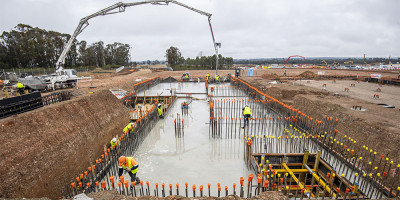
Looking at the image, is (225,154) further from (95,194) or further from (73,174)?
(73,174)

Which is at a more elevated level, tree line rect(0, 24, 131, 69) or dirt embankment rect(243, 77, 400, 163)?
tree line rect(0, 24, 131, 69)

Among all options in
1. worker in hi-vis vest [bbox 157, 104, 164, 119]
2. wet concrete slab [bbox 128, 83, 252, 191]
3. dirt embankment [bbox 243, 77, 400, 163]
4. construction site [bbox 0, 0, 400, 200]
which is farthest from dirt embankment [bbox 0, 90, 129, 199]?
dirt embankment [bbox 243, 77, 400, 163]

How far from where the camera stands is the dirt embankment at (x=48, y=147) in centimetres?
480

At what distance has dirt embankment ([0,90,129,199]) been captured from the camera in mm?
4805

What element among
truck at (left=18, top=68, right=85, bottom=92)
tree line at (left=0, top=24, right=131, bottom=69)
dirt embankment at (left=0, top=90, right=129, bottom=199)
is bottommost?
dirt embankment at (left=0, top=90, right=129, bottom=199)

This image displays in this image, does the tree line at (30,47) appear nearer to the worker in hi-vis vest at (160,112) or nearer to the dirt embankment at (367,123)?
the worker in hi-vis vest at (160,112)

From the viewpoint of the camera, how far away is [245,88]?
1906 cm

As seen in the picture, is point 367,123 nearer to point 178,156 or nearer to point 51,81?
point 178,156

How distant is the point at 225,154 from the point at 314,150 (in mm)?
Result: 3704

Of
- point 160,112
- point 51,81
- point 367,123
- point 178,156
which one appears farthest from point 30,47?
point 367,123

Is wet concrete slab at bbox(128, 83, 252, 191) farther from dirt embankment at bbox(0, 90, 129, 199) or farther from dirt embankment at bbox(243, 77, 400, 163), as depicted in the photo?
dirt embankment at bbox(243, 77, 400, 163)

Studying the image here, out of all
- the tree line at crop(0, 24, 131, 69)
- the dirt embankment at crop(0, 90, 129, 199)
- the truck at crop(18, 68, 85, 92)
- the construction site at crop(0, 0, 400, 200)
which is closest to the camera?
the dirt embankment at crop(0, 90, 129, 199)

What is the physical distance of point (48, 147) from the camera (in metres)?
5.86

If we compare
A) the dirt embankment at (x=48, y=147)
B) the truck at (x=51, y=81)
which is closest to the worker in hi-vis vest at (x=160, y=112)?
the dirt embankment at (x=48, y=147)
